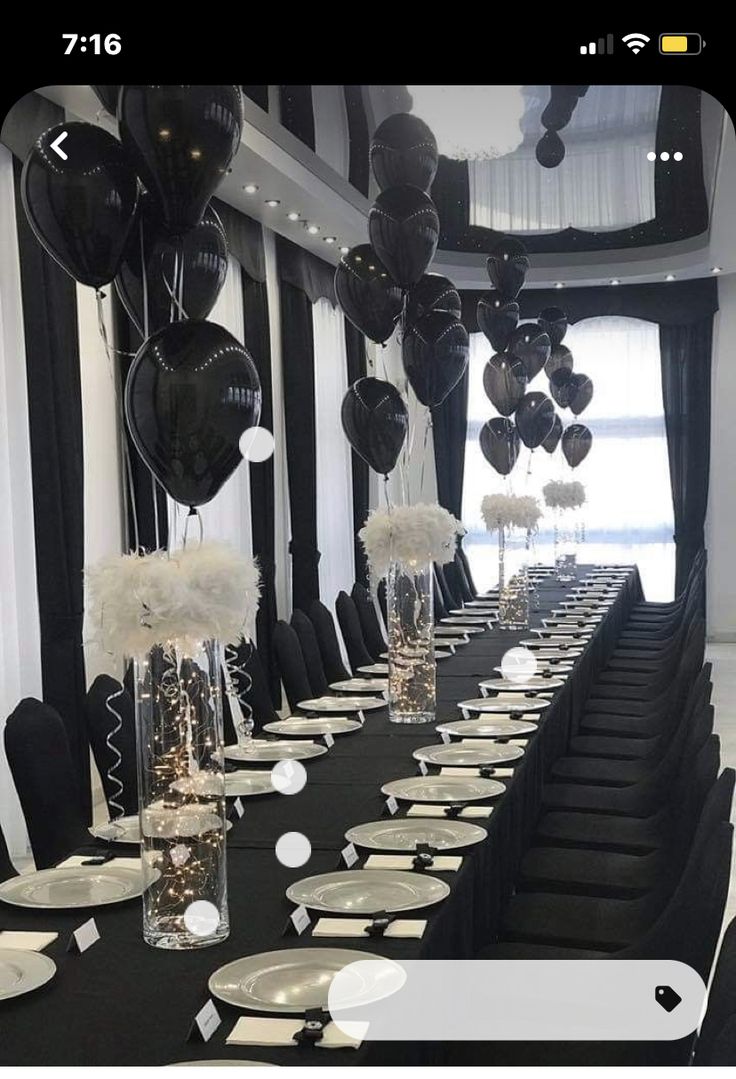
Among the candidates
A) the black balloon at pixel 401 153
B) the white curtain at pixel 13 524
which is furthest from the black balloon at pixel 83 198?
the black balloon at pixel 401 153

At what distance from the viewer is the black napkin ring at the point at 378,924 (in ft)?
6.14

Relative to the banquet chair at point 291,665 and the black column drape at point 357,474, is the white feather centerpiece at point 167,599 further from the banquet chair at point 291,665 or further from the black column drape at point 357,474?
the black column drape at point 357,474

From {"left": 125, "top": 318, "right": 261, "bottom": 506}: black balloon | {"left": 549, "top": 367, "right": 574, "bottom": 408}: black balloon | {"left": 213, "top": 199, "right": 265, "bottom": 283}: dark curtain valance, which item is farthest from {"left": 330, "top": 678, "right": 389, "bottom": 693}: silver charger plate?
{"left": 549, "top": 367, "right": 574, "bottom": 408}: black balloon

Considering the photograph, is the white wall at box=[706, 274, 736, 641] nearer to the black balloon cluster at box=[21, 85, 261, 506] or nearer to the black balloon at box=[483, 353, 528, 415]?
the black balloon at box=[483, 353, 528, 415]

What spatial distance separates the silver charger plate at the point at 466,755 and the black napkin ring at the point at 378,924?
110 centimetres

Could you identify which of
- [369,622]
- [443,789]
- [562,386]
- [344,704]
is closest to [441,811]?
[443,789]

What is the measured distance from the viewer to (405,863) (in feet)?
7.38

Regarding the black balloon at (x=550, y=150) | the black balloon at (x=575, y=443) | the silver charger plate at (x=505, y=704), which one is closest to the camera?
the silver charger plate at (x=505, y=704)

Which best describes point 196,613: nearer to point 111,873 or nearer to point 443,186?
point 111,873

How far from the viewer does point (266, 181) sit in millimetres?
6391

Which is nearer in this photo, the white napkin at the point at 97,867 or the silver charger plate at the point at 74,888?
the silver charger plate at the point at 74,888
